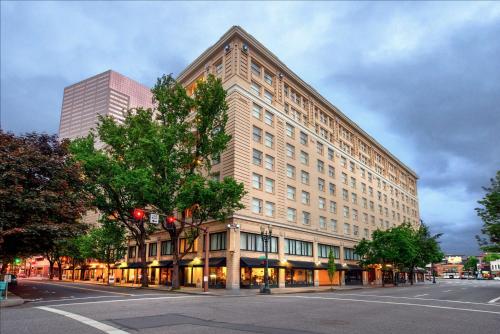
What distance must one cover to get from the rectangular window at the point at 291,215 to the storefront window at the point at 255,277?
284 inches

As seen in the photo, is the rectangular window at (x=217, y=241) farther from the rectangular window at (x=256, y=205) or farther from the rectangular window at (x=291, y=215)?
the rectangular window at (x=291, y=215)

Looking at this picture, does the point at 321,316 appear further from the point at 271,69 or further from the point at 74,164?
the point at 271,69

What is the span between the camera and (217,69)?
47.6 meters

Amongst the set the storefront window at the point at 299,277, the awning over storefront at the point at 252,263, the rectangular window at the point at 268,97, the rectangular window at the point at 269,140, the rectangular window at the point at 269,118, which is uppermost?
the rectangular window at the point at 268,97

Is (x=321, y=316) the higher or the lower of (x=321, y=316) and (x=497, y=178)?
the lower

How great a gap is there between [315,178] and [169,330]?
4587cm

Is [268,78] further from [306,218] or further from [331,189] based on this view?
[331,189]

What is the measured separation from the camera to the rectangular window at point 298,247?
4638cm

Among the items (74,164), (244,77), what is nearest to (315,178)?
(244,77)

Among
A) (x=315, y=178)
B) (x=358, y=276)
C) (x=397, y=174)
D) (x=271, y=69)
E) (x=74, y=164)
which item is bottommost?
(x=358, y=276)

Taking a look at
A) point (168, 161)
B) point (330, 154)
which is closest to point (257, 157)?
point (168, 161)

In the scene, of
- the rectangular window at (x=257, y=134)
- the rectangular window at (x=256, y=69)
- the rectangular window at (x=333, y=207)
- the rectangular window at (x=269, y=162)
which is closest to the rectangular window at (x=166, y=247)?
the rectangular window at (x=269, y=162)

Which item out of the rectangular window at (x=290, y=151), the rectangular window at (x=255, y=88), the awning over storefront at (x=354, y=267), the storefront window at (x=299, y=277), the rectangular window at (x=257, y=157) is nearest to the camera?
the rectangular window at (x=257, y=157)

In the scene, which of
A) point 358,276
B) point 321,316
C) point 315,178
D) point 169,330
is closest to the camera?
point 169,330
